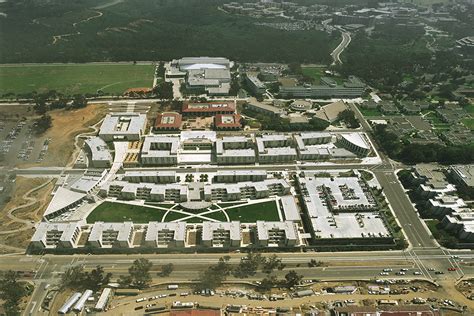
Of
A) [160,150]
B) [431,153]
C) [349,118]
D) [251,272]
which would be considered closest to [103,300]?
[251,272]

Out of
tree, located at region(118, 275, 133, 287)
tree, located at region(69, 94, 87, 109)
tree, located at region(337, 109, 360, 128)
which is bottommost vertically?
tree, located at region(118, 275, 133, 287)

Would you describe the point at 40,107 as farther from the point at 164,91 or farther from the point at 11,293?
the point at 11,293

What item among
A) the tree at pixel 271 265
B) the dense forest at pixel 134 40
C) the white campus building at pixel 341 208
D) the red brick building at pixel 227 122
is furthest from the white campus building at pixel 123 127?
the dense forest at pixel 134 40

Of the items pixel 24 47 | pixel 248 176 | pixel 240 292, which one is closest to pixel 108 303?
pixel 240 292

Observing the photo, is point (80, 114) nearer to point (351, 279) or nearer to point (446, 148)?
point (351, 279)

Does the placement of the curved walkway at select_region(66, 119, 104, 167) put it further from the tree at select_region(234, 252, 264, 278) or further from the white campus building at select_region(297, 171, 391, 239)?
the white campus building at select_region(297, 171, 391, 239)

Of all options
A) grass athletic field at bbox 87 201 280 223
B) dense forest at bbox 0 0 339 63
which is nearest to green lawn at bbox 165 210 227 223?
grass athletic field at bbox 87 201 280 223
